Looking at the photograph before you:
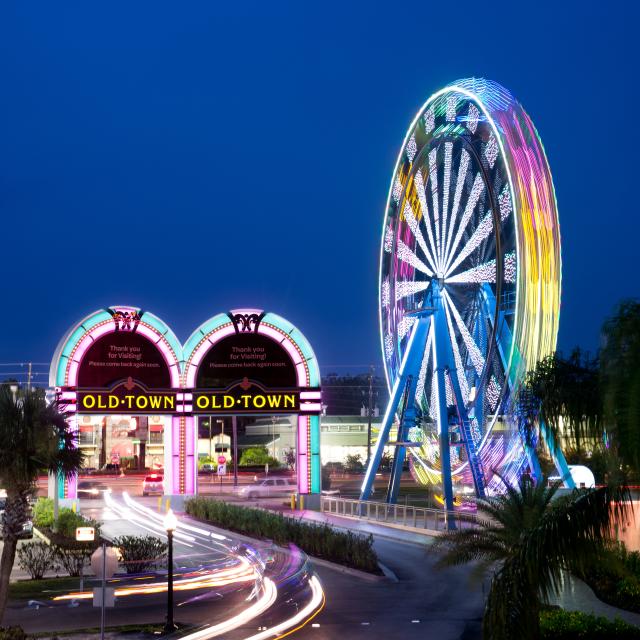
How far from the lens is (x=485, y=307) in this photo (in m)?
32.8

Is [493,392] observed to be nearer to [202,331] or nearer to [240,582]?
[240,582]

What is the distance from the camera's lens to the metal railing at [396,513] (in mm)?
29603

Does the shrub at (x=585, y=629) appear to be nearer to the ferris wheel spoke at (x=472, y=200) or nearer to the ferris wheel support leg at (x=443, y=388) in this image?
the ferris wheel support leg at (x=443, y=388)

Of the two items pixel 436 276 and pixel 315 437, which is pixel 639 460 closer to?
pixel 436 276

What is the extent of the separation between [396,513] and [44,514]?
41.7 ft

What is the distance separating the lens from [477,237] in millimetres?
32188

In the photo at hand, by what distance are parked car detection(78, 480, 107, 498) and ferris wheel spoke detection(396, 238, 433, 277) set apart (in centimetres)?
2234

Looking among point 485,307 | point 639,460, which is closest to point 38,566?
point 485,307

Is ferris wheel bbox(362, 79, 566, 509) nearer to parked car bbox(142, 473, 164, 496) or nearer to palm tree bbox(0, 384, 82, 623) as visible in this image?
palm tree bbox(0, 384, 82, 623)

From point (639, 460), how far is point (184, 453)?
112ft

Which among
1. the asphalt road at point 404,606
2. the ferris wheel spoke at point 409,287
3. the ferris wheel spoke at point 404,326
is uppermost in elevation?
the ferris wheel spoke at point 409,287

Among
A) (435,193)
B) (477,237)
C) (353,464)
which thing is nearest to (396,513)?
(477,237)

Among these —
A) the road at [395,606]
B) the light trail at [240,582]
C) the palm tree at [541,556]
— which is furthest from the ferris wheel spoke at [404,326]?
the palm tree at [541,556]

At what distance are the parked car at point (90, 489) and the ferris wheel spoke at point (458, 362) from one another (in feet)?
79.9
